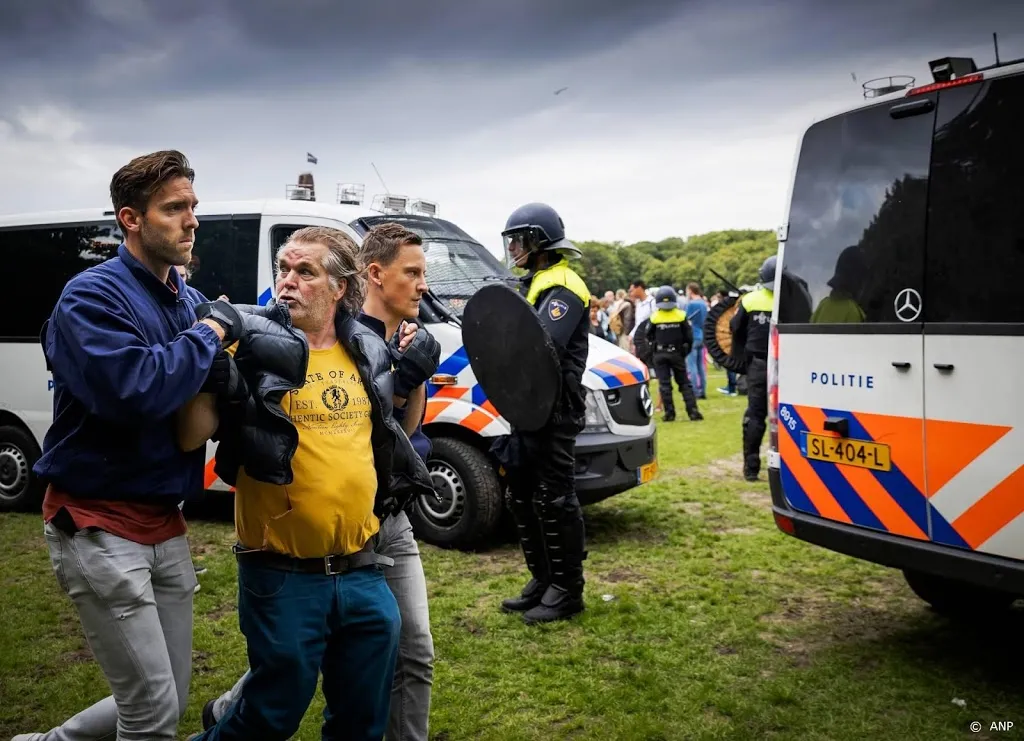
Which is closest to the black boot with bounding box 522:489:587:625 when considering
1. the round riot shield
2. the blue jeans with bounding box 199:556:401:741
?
the round riot shield

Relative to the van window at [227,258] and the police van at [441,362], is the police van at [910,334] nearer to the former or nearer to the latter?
the police van at [441,362]

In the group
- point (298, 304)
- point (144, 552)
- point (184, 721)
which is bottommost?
point (184, 721)

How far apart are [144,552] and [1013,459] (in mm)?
2984

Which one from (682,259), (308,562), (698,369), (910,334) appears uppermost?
(682,259)

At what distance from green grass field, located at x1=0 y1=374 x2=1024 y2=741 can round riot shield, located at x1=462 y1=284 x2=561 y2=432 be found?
119 cm

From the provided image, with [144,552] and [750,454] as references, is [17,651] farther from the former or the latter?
[750,454]

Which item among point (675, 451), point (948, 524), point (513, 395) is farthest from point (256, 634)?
point (675, 451)

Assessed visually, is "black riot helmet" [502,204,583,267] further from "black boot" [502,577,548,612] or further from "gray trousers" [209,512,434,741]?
"gray trousers" [209,512,434,741]

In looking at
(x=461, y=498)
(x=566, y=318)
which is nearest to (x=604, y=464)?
(x=461, y=498)

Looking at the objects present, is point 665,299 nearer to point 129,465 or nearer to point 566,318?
point 566,318

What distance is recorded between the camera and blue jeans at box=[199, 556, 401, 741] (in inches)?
94.6

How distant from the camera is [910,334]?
381 centimetres

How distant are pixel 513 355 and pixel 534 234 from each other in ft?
2.32

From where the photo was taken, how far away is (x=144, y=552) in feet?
8.22
